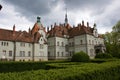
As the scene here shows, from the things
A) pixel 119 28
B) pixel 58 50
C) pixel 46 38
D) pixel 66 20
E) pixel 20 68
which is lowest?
pixel 20 68

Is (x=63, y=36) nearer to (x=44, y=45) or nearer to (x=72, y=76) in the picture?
(x=44, y=45)

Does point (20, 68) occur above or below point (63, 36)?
below

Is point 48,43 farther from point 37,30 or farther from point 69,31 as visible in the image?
point 69,31

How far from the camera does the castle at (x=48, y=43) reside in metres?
42.5

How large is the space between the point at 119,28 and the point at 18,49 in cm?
3617

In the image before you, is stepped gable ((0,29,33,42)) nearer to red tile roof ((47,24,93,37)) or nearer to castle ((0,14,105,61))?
castle ((0,14,105,61))

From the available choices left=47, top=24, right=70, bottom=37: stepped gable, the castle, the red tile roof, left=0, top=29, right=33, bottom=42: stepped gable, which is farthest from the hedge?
left=47, top=24, right=70, bottom=37: stepped gable

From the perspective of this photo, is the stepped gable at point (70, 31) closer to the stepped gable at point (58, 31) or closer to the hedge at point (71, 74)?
the stepped gable at point (58, 31)

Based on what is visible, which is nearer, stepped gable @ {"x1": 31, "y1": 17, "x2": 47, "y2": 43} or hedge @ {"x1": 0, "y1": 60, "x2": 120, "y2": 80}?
hedge @ {"x1": 0, "y1": 60, "x2": 120, "y2": 80}

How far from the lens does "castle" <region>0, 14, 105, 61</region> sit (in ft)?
139

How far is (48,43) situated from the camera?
5369cm

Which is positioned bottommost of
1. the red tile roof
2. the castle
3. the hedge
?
the hedge

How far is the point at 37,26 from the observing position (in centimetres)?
5375

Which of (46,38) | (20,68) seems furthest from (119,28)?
(20,68)
